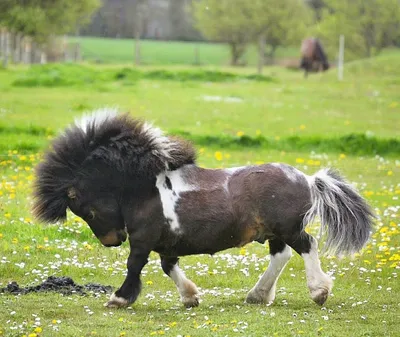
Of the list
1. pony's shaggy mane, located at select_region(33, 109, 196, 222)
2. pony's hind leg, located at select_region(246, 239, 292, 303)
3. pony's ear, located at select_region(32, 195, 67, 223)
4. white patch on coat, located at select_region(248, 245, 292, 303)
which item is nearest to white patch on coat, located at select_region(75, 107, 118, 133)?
pony's shaggy mane, located at select_region(33, 109, 196, 222)

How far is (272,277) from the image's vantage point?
31.1 ft

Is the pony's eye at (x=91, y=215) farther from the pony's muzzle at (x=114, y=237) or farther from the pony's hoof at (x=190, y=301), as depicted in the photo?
the pony's hoof at (x=190, y=301)

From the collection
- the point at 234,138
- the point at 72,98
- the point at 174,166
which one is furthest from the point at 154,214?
the point at 72,98

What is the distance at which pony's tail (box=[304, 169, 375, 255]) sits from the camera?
936 centimetres

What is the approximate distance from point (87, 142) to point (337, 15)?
59352 millimetres

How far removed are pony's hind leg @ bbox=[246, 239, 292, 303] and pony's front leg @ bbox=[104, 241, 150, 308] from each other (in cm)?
123

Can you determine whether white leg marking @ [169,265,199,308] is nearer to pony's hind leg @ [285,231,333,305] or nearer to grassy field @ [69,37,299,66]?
pony's hind leg @ [285,231,333,305]

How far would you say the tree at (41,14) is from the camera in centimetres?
4450

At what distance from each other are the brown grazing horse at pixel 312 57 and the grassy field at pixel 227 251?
13627 millimetres

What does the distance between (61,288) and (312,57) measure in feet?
156

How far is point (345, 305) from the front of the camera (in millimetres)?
9258

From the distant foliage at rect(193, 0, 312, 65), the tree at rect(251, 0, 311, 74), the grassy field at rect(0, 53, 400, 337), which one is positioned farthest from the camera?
the tree at rect(251, 0, 311, 74)

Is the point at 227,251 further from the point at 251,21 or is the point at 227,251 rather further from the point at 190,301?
the point at 251,21

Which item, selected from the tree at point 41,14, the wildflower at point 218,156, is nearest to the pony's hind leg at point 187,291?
the wildflower at point 218,156
